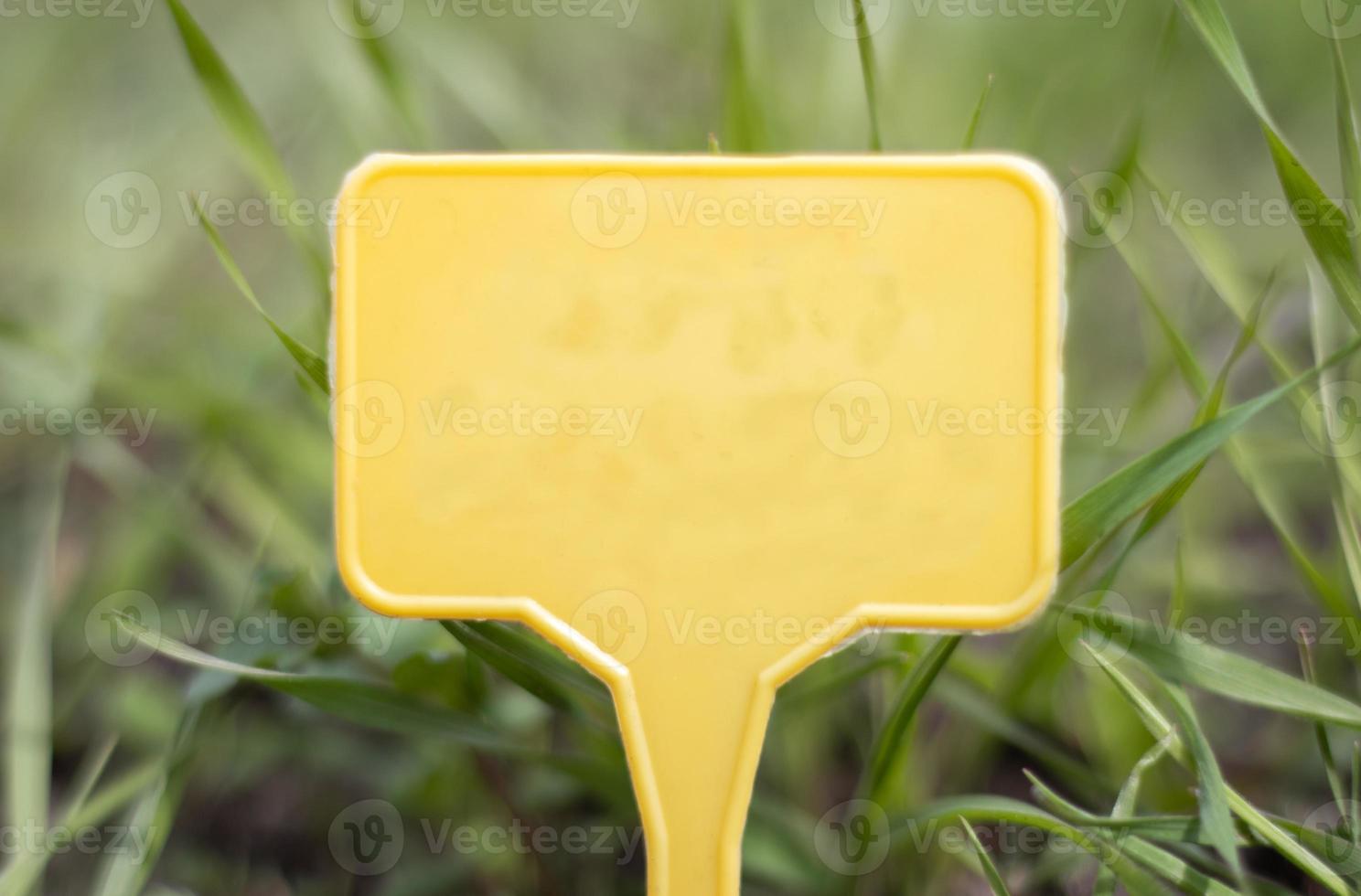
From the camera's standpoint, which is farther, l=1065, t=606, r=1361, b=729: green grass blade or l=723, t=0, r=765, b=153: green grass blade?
l=723, t=0, r=765, b=153: green grass blade

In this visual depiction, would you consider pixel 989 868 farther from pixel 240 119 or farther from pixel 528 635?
pixel 240 119

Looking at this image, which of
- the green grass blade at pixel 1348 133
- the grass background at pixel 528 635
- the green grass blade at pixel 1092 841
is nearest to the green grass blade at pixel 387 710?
the grass background at pixel 528 635

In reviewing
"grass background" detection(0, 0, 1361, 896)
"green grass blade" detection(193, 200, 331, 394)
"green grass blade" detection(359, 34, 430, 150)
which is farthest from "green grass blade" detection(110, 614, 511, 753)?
"green grass blade" detection(359, 34, 430, 150)

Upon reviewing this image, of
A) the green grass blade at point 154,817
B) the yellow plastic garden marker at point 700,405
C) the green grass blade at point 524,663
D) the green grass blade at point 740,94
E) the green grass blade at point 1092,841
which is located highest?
the green grass blade at point 740,94

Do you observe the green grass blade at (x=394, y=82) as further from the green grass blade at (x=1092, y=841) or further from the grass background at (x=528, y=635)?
the green grass blade at (x=1092, y=841)

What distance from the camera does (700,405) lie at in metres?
0.62

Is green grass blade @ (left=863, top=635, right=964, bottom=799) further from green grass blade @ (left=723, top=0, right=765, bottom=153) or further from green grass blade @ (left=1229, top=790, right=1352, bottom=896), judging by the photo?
green grass blade @ (left=723, top=0, right=765, bottom=153)

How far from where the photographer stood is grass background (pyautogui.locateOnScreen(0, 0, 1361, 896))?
2.12 ft

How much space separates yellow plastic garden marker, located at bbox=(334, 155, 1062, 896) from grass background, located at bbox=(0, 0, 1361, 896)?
5 cm

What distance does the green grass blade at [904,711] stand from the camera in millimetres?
594

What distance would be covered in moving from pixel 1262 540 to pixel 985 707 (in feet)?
1.34

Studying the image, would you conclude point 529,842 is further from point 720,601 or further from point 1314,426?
point 1314,426

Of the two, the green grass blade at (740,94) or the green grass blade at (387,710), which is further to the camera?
the green grass blade at (740,94)

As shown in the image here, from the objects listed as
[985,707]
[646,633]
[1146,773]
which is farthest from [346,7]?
[1146,773]
